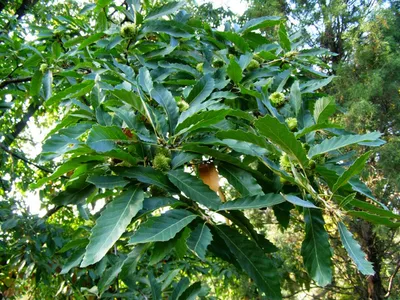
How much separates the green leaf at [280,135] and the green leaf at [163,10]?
2.20 feet

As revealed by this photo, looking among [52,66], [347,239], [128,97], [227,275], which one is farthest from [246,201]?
[227,275]

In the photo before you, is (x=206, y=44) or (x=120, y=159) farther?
(x=206, y=44)

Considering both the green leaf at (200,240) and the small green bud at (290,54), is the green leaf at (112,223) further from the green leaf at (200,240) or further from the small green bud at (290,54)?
the small green bud at (290,54)

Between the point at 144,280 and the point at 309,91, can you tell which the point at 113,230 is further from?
the point at 144,280

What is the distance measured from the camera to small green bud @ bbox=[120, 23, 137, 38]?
1.13 m

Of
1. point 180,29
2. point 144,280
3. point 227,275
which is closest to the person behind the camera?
point 180,29

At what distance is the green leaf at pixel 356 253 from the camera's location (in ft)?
1.99

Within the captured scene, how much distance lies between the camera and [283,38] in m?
1.17

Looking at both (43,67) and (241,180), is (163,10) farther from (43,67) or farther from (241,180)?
(241,180)

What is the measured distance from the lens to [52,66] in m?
1.42

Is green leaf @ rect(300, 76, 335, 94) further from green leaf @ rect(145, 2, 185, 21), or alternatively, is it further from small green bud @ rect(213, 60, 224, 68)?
green leaf @ rect(145, 2, 185, 21)

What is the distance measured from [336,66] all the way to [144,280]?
4420mm

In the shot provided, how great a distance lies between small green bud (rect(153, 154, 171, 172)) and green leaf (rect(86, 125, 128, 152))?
9 centimetres

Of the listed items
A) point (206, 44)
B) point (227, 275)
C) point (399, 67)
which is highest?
point (399, 67)
